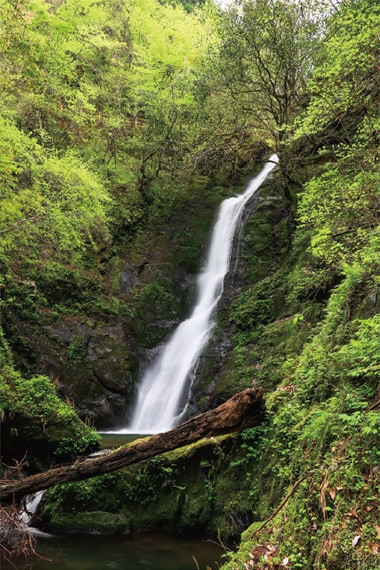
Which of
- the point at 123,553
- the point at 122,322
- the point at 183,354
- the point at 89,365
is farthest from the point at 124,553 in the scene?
the point at 122,322

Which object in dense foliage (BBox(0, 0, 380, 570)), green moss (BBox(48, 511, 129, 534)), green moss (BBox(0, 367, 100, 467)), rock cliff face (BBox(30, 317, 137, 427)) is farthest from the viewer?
rock cliff face (BBox(30, 317, 137, 427))

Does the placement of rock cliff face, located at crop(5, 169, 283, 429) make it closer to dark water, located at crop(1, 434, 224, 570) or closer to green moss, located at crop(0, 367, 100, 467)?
green moss, located at crop(0, 367, 100, 467)

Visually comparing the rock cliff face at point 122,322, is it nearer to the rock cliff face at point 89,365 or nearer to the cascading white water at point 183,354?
the rock cliff face at point 89,365

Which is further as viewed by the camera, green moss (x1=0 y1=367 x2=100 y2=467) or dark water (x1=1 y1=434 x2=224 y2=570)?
green moss (x1=0 y1=367 x2=100 y2=467)

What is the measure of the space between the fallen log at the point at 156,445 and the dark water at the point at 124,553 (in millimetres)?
821

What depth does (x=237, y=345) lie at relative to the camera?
36.2 ft

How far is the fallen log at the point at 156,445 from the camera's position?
229 inches

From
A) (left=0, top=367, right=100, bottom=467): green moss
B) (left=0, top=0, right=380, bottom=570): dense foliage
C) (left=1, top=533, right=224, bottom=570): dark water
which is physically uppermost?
(left=0, top=0, right=380, bottom=570): dense foliage

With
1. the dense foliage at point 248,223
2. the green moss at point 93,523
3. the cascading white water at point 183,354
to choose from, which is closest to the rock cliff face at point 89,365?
the cascading white water at point 183,354

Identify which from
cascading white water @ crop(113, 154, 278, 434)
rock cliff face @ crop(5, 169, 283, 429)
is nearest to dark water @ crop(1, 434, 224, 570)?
rock cliff face @ crop(5, 169, 283, 429)

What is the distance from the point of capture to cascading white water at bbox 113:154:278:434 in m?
11.1

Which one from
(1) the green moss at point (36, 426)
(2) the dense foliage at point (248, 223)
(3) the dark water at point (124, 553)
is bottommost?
(3) the dark water at point (124, 553)

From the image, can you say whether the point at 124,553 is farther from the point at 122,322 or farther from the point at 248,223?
the point at 248,223

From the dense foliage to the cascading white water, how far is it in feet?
2.88
